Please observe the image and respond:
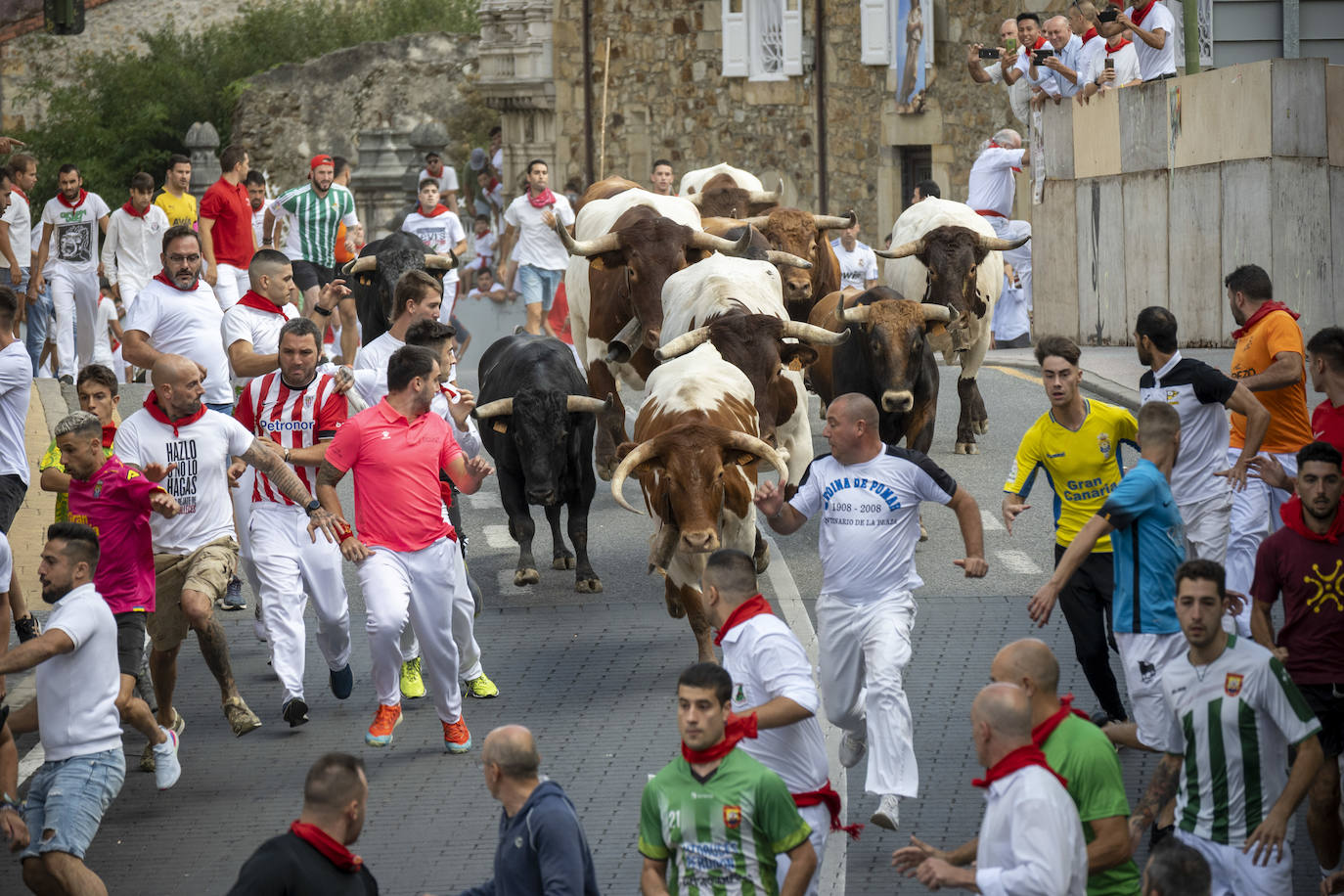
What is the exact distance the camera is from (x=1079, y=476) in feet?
29.5

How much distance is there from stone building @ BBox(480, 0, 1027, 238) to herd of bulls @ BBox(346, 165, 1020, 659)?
14467 millimetres

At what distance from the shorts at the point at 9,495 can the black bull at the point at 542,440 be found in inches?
110

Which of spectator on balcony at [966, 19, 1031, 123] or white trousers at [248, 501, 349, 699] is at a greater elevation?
spectator on balcony at [966, 19, 1031, 123]

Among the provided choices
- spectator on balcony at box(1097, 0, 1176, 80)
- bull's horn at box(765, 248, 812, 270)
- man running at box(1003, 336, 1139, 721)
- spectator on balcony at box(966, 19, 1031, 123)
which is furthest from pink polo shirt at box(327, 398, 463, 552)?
spectator on balcony at box(966, 19, 1031, 123)

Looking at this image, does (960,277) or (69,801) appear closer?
(69,801)

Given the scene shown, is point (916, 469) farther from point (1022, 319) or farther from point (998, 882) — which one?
point (1022, 319)

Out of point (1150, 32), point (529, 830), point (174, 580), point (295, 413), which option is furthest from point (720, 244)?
point (1150, 32)

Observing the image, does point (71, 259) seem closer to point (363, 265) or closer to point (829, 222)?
point (363, 265)

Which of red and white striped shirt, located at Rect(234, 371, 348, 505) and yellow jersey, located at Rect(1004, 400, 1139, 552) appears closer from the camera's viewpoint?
yellow jersey, located at Rect(1004, 400, 1139, 552)

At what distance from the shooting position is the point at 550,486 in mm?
11773

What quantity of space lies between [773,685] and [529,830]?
1.28 metres

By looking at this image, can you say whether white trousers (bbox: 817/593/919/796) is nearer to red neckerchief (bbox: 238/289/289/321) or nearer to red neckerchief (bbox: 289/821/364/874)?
red neckerchief (bbox: 289/821/364/874)

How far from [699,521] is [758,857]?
3.82m

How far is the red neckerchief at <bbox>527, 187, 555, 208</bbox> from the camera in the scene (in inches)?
834
